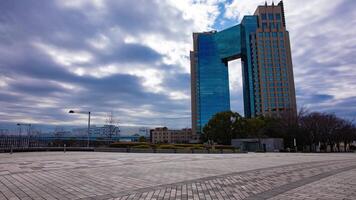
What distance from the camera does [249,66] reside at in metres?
125

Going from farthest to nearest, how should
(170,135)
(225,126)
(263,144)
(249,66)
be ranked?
(170,135) < (249,66) < (225,126) < (263,144)

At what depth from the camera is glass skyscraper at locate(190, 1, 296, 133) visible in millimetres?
117062

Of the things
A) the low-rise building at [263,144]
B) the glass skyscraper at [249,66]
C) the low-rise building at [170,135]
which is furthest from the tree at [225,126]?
the low-rise building at [170,135]

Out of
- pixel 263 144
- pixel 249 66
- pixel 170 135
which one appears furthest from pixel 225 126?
pixel 170 135

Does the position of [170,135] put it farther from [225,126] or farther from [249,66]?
[225,126]

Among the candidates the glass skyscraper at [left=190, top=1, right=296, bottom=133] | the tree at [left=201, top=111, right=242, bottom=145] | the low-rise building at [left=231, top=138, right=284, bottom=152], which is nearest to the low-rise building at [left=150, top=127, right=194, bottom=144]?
the glass skyscraper at [left=190, top=1, right=296, bottom=133]

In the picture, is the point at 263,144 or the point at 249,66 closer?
the point at 263,144

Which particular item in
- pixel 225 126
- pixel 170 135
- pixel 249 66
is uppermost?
pixel 249 66

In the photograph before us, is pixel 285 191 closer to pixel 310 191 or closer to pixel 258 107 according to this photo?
pixel 310 191

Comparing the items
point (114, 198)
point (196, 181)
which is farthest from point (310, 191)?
point (114, 198)

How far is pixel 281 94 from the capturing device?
115500mm

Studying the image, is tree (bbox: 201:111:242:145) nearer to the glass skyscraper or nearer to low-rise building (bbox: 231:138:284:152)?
low-rise building (bbox: 231:138:284:152)

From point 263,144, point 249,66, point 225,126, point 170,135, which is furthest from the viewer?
point 170,135

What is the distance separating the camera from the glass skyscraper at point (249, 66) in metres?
117
